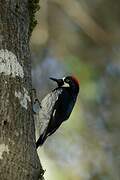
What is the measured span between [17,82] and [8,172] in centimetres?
52

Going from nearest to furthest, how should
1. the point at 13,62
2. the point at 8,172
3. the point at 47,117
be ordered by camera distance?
the point at 8,172 → the point at 13,62 → the point at 47,117

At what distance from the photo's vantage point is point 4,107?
252cm

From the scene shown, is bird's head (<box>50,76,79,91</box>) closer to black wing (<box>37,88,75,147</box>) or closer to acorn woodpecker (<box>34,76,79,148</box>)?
acorn woodpecker (<box>34,76,79,148</box>)

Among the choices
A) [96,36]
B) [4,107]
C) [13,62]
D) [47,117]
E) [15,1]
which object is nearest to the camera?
[4,107]

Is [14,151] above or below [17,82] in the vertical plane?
below

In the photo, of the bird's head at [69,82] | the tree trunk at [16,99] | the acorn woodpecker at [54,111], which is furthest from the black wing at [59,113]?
the tree trunk at [16,99]

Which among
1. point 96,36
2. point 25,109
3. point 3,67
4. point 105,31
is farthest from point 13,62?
point 105,31

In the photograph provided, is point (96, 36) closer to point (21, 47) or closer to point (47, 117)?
point (47, 117)

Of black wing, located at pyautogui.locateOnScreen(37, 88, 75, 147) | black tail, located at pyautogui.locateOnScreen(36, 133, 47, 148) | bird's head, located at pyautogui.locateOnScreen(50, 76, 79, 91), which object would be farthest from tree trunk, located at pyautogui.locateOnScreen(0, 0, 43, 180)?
bird's head, located at pyautogui.locateOnScreen(50, 76, 79, 91)

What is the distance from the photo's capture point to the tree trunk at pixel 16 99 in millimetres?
2377

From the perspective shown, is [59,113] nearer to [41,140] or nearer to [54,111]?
[54,111]

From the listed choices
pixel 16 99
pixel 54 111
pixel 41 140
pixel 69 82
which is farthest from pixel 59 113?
pixel 16 99

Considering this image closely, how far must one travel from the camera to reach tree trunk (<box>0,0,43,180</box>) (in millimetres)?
2377

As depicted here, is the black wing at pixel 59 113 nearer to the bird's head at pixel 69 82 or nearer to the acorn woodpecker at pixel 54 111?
the acorn woodpecker at pixel 54 111
